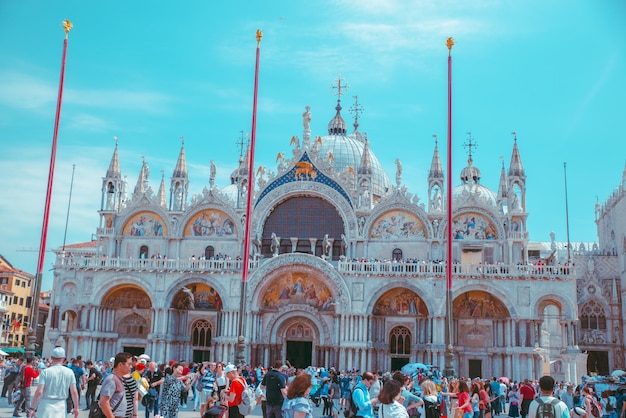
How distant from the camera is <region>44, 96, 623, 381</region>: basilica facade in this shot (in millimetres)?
42000

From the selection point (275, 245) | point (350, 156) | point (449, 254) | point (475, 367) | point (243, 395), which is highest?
point (350, 156)

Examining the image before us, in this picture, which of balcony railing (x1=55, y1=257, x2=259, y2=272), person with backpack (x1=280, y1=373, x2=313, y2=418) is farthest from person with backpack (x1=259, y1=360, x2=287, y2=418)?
balcony railing (x1=55, y1=257, x2=259, y2=272)

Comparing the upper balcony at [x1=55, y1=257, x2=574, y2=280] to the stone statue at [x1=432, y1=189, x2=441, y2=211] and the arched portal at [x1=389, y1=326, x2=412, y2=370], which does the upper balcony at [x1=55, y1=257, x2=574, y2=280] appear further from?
the stone statue at [x1=432, y1=189, x2=441, y2=211]

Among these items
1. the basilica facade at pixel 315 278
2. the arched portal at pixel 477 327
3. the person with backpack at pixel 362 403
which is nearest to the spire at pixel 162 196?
the basilica facade at pixel 315 278

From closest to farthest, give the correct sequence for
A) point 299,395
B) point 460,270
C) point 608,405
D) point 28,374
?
point 299,395, point 28,374, point 608,405, point 460,270

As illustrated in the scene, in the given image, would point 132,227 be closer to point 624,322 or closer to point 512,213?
point 512,213

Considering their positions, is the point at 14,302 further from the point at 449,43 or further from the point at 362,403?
the point at 362,403

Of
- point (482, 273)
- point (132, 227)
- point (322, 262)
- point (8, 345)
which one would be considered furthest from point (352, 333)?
point (8, 345)

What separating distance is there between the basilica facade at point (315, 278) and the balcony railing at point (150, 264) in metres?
0.10

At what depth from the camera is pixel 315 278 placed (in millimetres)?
43688

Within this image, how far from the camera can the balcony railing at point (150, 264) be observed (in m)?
44.1

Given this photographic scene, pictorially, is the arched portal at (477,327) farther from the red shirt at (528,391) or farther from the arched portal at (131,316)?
the red shirt at (528,391)

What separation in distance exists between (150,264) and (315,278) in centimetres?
999

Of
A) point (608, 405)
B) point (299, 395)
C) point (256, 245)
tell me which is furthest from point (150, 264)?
point (299, 395)
